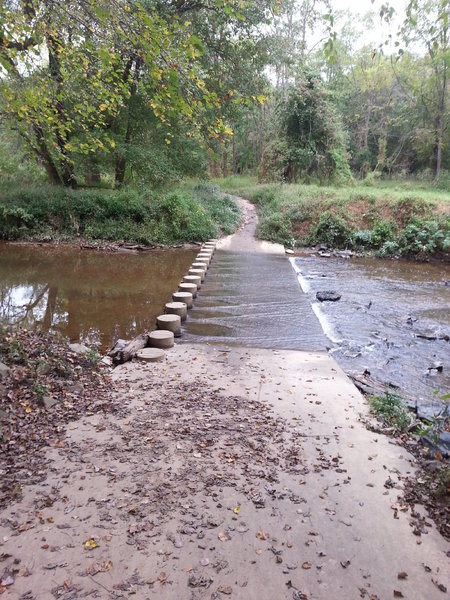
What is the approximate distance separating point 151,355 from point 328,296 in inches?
190

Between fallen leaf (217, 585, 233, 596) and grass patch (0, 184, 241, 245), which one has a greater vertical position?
grass patch (0, 184, 241, 245)

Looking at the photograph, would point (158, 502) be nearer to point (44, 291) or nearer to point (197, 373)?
point (197, 373)

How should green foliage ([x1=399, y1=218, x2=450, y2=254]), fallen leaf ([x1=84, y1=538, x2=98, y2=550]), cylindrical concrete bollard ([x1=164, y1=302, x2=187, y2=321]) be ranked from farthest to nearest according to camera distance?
green foliage ([x1=399, y1=218, x2=450, y2=254]) → cylindrical concrete bollard ([x1=164, y1=302, x2=187, y2=321]) → fallen leaf ([x1=84, y1=538, x2=98, y2=550])

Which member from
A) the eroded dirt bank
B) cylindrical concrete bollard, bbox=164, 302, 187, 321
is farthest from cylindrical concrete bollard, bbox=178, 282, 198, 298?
the eroded dirt bank

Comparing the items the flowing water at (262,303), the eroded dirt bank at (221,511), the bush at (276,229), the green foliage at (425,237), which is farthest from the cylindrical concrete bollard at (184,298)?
the green foliage at (425,237)

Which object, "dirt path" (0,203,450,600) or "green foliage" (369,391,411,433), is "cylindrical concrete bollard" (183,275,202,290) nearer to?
"dirt path" (0,203,450,600)

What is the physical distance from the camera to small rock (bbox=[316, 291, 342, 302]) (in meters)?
8.94

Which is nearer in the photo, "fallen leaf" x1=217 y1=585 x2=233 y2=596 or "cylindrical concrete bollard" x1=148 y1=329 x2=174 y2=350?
"fallen leaf" x1=217 y1=585 x2=233 y2=596

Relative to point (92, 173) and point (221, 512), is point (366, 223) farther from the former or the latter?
point (221, 512)

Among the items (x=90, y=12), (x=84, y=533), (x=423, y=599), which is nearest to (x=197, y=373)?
(x=84, y=533)

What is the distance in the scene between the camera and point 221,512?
9.17 feet

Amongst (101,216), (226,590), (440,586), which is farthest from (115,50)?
(101,216)

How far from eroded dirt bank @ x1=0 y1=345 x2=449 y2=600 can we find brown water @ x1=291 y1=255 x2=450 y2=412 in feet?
5.10

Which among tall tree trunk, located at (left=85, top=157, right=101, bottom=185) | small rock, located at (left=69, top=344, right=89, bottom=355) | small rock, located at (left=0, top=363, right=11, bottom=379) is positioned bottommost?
small rock, located at (left=69, top=344, right=89, bottom=355)
